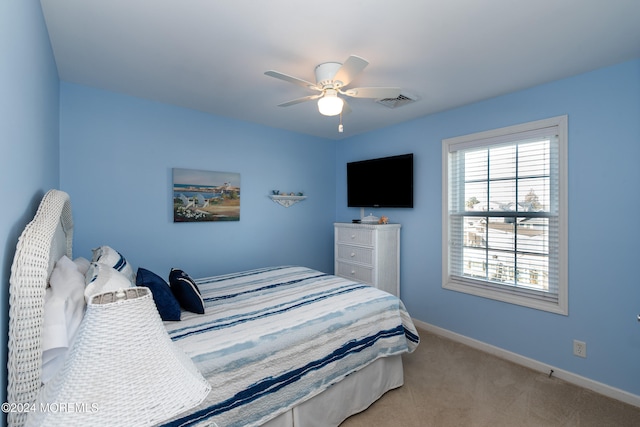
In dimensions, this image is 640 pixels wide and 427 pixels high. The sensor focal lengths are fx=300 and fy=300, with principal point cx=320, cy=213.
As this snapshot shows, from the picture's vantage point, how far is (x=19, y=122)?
112 cm

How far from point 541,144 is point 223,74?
2829 mm

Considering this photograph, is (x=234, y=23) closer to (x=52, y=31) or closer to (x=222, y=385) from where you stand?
(x=52, y=31)

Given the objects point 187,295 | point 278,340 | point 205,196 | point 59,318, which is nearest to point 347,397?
point 278,340

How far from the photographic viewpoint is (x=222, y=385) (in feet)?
4.70

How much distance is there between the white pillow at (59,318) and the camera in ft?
3.13

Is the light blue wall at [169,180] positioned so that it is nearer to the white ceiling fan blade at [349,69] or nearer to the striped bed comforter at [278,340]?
the striped bed comforter at [278,340]

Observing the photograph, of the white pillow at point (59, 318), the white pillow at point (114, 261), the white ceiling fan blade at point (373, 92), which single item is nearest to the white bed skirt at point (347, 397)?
the white pillow at point (59, 318)

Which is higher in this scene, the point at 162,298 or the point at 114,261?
the point at 114,261

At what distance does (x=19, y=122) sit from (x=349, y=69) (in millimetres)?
1587

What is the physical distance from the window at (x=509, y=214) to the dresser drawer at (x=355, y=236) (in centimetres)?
84

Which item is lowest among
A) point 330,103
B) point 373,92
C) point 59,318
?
point 59,318

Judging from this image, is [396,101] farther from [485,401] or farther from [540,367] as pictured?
[540,367]

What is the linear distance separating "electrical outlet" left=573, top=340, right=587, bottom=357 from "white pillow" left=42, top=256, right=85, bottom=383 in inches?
132

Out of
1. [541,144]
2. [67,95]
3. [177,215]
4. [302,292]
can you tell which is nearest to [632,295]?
[541,144]
